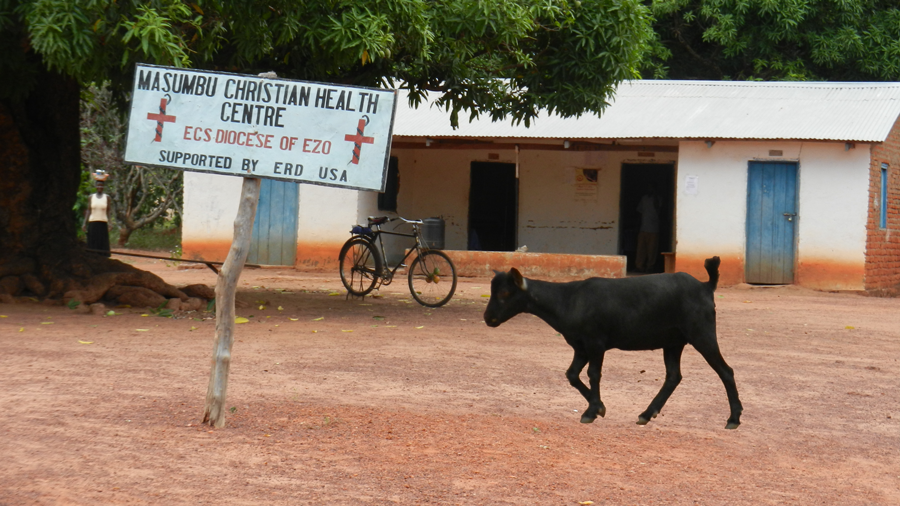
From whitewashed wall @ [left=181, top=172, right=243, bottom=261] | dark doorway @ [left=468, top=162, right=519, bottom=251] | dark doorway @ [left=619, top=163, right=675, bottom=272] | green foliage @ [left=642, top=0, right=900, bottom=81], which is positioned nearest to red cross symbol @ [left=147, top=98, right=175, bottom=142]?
whitewashed wall @ [left=181, top=172, right=243, bottom=261]

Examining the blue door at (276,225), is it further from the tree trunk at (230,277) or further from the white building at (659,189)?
the tree trunk at (230,277)

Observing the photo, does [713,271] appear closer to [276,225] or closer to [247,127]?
[247,127]

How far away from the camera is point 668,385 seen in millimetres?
5273

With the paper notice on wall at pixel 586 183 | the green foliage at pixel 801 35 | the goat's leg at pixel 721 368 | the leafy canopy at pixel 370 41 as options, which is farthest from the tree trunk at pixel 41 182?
the green foliage at pixel 801 35

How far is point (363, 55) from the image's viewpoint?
8.79 m

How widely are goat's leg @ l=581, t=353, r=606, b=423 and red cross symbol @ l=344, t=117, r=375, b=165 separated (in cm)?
171

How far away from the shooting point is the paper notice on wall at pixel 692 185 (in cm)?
1684

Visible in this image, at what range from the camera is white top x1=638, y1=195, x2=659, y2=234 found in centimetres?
1888

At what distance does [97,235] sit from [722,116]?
11.1 metres

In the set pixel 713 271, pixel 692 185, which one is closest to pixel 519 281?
pixel 713 271

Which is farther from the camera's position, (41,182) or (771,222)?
(771,222)

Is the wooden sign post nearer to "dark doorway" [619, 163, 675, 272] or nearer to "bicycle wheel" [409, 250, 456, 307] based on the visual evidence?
"bicycle wheel" [409, 250, 456, 307]

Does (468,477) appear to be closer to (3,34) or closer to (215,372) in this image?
(215,372)

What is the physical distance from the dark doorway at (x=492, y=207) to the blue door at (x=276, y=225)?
151 inches
